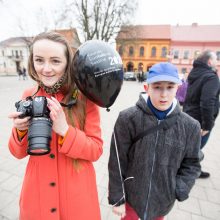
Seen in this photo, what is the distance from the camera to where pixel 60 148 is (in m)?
1.05

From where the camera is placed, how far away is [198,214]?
2.26 m

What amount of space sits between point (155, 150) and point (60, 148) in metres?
0.71

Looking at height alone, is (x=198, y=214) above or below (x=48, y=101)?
below

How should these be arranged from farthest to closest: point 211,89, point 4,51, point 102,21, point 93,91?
point 4,51
point 102,21
point 211,89
point 93,91

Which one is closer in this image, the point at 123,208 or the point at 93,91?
the point at 93,91

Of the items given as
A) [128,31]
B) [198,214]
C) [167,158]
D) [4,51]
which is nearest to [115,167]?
[167,158]

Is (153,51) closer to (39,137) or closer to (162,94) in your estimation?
(162,94)

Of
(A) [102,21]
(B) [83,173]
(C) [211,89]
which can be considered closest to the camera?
(B) [83,173]

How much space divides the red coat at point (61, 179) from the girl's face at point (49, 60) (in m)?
0.12

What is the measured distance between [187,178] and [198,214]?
4.04 ft

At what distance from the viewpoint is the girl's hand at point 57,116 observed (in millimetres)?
945

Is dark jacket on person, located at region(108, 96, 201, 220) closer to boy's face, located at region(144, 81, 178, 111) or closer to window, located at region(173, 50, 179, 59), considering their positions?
boy's face, located at region(144, 81, 178, 111)

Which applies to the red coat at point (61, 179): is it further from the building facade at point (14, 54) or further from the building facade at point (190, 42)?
the building facade at point (14, 54)

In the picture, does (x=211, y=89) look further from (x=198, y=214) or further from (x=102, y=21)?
(x=102, y=21)
